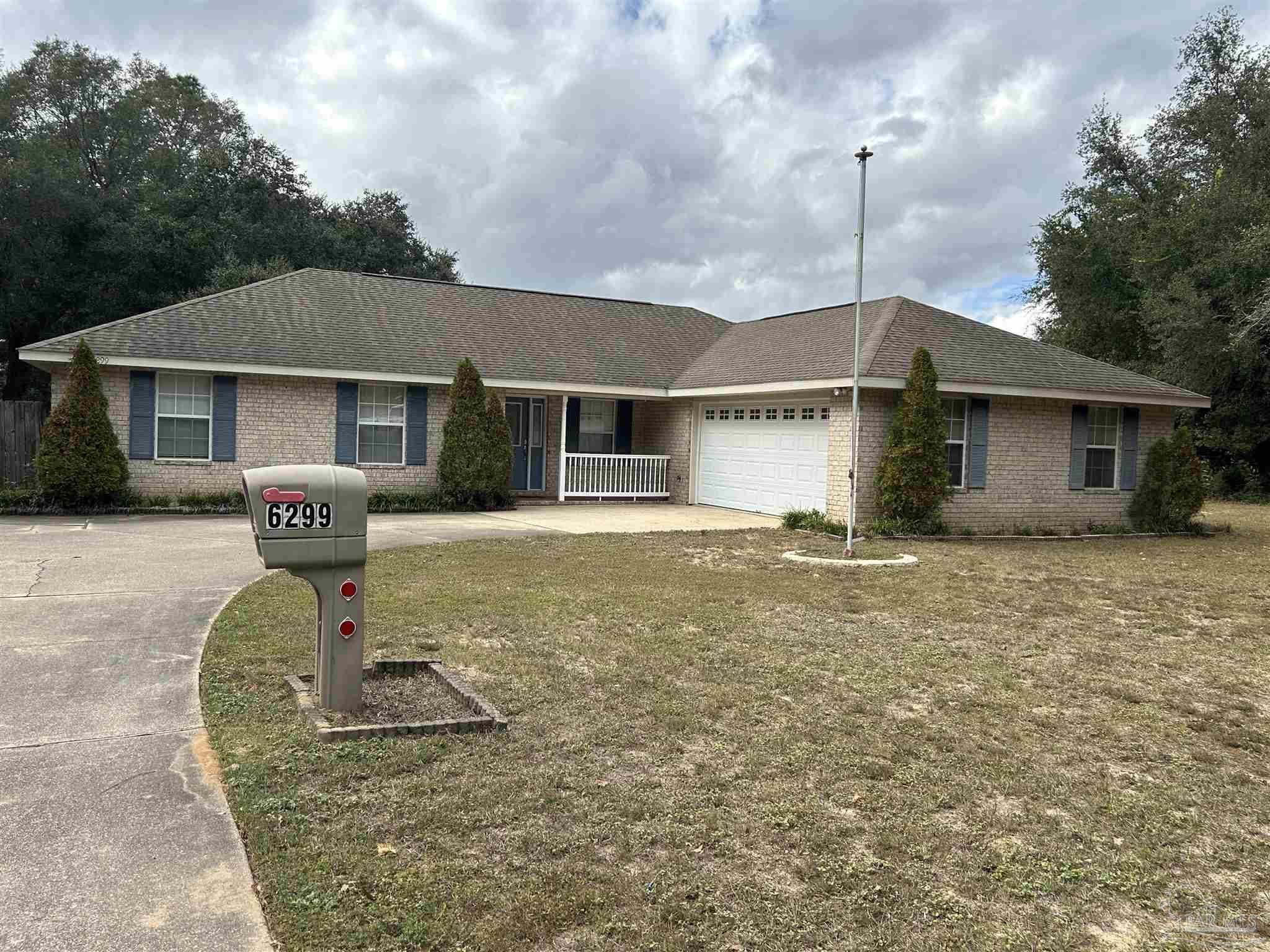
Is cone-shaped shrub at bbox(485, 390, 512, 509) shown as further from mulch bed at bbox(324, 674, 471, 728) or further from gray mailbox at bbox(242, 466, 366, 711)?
gray mailbox at bbox(242, 466, 366, 711)

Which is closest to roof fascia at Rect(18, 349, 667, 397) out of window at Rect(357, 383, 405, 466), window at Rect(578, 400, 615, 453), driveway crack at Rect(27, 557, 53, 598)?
window at Rect(357, 383, 405, 466)

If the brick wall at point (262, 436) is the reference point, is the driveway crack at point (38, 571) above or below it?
below

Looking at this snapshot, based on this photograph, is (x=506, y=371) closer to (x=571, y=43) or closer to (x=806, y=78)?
(x=571, y=43)

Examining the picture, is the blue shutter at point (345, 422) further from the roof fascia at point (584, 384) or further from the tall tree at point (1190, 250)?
the tall tree at point (1190, 250)

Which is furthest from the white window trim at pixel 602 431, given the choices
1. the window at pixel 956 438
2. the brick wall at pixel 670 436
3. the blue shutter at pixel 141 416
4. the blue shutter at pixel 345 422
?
the blue shutter at pixel 141 416

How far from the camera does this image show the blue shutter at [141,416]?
16203 millimetres

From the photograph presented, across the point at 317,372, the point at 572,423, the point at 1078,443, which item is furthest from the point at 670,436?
the point at 1078,443

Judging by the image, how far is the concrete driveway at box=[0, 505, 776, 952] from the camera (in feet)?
9.84

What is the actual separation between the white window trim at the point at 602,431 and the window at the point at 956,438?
813 centimetres

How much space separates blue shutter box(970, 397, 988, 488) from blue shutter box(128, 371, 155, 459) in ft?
48.6

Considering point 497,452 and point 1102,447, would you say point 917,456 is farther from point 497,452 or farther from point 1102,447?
point 497,452

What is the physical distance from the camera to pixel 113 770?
423 centimetres

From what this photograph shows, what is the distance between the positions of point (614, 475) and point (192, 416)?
883 cm

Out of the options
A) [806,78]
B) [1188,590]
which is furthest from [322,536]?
[806,78]
